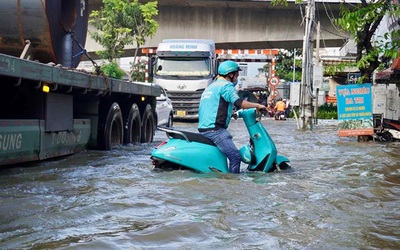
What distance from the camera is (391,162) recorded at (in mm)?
11828

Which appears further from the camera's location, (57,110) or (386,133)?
(386,133)

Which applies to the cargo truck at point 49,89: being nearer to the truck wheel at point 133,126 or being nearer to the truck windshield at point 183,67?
the truck wheel at point 133,126

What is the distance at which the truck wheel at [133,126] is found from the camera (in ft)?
45.9

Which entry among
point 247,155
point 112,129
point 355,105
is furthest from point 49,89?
point 355,105

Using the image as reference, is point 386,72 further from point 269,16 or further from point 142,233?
point 142,233

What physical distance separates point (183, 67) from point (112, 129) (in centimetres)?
1465

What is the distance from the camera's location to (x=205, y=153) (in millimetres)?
8695

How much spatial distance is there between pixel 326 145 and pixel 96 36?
72.9ft

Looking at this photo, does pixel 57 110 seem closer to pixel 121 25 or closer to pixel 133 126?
pixel 133 126

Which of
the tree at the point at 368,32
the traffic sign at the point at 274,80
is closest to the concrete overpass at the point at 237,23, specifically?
the traffic sign at the point at 274,80

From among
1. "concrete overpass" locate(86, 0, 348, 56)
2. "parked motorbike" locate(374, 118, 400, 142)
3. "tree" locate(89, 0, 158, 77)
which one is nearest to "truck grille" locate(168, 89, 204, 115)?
"tree" locate(89, 0, 158, 77)

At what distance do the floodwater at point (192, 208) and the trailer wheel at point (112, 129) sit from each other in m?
1.58

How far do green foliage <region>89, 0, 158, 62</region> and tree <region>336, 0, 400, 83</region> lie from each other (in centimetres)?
1325

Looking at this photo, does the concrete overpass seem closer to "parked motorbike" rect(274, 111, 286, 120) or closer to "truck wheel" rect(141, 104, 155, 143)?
"parked motorbike" rect(274, 111, 286, 120)
